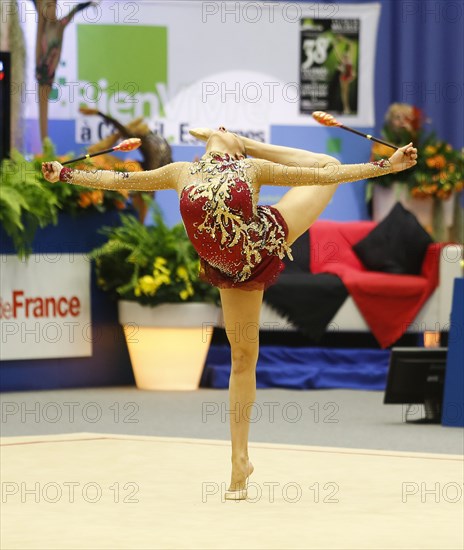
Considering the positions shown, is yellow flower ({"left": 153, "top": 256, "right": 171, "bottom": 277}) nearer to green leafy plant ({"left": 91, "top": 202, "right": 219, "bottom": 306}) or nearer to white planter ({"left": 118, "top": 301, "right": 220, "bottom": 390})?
green leafy plant ({"left": 91, "top": 202, "right": 219, "bottom": 306})

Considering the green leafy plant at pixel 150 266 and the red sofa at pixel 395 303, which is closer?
the green leafy plant at pixel 150 266

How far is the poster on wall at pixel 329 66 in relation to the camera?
910 cm

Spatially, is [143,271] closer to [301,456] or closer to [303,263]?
[303,263]

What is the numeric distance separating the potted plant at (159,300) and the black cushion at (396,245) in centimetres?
133

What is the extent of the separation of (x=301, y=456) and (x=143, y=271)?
2.65m

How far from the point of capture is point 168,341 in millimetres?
7426

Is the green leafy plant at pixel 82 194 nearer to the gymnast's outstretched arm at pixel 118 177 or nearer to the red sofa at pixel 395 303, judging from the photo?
the red sofa at pixel 395 303

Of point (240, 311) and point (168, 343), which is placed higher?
point (240, 311)

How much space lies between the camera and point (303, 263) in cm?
809

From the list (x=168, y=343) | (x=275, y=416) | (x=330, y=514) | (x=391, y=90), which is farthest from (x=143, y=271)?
(x=330, y=514)

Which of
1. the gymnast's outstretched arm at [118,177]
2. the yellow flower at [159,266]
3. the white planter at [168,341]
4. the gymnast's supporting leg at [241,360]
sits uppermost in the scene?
the gymnast's outstretched arm at [118,177]

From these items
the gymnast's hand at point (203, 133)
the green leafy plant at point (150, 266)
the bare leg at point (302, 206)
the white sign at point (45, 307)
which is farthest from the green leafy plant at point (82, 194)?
the bare leg at point (302, 206)

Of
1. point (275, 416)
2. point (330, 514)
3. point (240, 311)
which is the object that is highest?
point (240, 311)

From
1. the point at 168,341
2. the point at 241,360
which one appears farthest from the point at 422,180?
the point at 241,360
